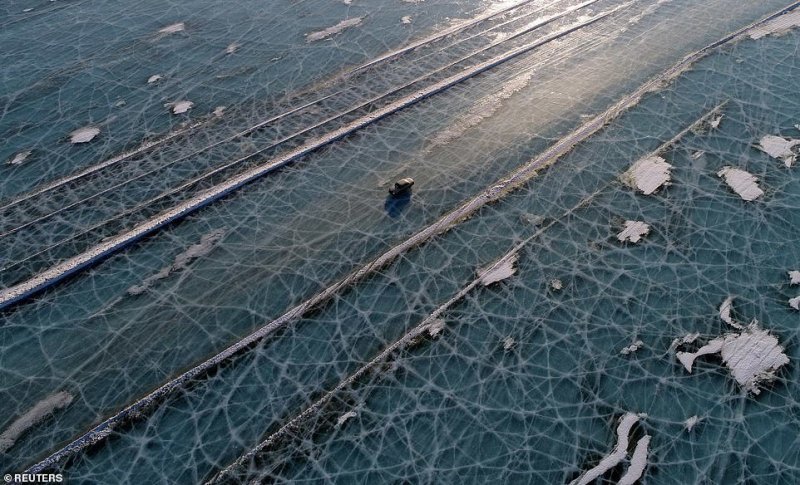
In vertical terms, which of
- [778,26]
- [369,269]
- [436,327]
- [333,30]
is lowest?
[436,327]

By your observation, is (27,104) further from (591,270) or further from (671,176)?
(671,176)

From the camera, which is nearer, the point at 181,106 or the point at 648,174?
the point at 648,174

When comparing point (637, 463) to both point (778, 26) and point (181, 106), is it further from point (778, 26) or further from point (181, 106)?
point (778, 26)

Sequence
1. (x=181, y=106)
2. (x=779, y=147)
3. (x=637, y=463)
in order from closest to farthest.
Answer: (x=637, y=463)
(x=779, y=147)
(x=181, y=106)

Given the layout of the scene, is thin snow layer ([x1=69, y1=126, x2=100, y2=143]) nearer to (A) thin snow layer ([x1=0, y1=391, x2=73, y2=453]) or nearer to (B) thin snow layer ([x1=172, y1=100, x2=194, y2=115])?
(B) thin snow layer ([x1=172, y1=100, x2=194, y2=115])

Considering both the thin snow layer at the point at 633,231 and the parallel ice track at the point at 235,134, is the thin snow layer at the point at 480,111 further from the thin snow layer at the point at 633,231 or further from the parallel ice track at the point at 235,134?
the thin snow layer at the point at 633,231

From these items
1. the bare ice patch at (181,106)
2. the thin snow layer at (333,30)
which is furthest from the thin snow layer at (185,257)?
the thin snow layer at (333,30)

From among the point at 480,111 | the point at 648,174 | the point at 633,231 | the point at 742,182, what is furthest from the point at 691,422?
the point at 480,111
